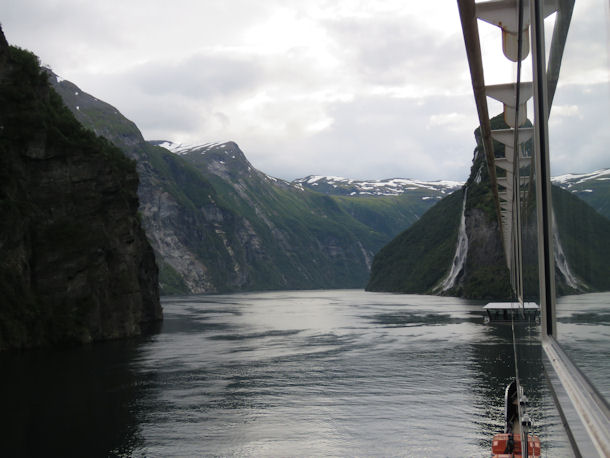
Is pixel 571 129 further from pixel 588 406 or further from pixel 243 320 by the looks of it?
pixel 243 320

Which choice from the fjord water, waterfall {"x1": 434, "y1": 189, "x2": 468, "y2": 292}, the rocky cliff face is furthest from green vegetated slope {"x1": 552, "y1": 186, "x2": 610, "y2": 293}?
waterfall {"x1": 434, "y1": 189, "x2": 468, "y2": 292}

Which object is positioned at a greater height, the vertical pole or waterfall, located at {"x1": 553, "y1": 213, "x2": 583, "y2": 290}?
the vertical pole

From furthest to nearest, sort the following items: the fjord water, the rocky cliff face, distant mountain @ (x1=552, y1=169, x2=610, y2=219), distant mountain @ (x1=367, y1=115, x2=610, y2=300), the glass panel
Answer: the rocky cliff face < the fjord water < distant mountain @ (x1=367, y1=115, x2=610, y2=300) < distant mountain @ (x1=552, y1=169, x2=610, y2=219) < the glass panel

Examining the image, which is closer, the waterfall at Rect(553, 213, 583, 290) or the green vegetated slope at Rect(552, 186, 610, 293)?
the green vegetated slope at Rect(552, 186, 610, 293)

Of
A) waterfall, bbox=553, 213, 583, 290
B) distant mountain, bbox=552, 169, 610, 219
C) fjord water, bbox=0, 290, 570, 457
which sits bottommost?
fjord water, bbox=0, 290, 570, 457

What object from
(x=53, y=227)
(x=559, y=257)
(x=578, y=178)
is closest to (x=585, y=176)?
(x=578, y=178)

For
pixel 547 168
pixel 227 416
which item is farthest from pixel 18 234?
pixel 547 168

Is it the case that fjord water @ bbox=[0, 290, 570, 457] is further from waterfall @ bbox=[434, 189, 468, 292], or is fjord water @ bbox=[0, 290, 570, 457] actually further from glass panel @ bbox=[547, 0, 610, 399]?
waterfall @ bbox=[434, 189, 468, 292]
